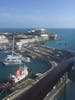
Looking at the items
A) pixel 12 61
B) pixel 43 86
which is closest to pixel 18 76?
pixel 43 86

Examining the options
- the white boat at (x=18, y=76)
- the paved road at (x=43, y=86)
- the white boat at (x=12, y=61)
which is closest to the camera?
the paved road at (x=43, y=86)

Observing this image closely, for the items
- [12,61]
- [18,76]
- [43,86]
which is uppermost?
[18,76]

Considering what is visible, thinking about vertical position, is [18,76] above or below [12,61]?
above

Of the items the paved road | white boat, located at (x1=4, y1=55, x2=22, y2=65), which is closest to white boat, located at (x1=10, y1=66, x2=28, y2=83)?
the paved road

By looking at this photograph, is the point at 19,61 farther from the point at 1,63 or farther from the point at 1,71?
the point at 1,71

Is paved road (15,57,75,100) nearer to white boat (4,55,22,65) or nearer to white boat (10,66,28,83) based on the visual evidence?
white boat (10,66,28,83)

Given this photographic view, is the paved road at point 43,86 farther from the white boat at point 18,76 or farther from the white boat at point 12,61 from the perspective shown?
the white boat at point 12,61

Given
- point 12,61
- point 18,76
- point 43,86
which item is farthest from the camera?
point 12,61

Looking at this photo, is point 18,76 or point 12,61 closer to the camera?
point 18,76

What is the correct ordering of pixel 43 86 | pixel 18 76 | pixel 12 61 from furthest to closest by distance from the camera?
pixel 12 61
pixel 18 76
pixel 43 86

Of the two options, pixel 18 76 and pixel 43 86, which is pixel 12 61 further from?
pixel 43 86

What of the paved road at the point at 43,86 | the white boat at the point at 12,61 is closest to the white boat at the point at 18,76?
the paved road at the point at 43,86

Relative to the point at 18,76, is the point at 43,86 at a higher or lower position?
lower
